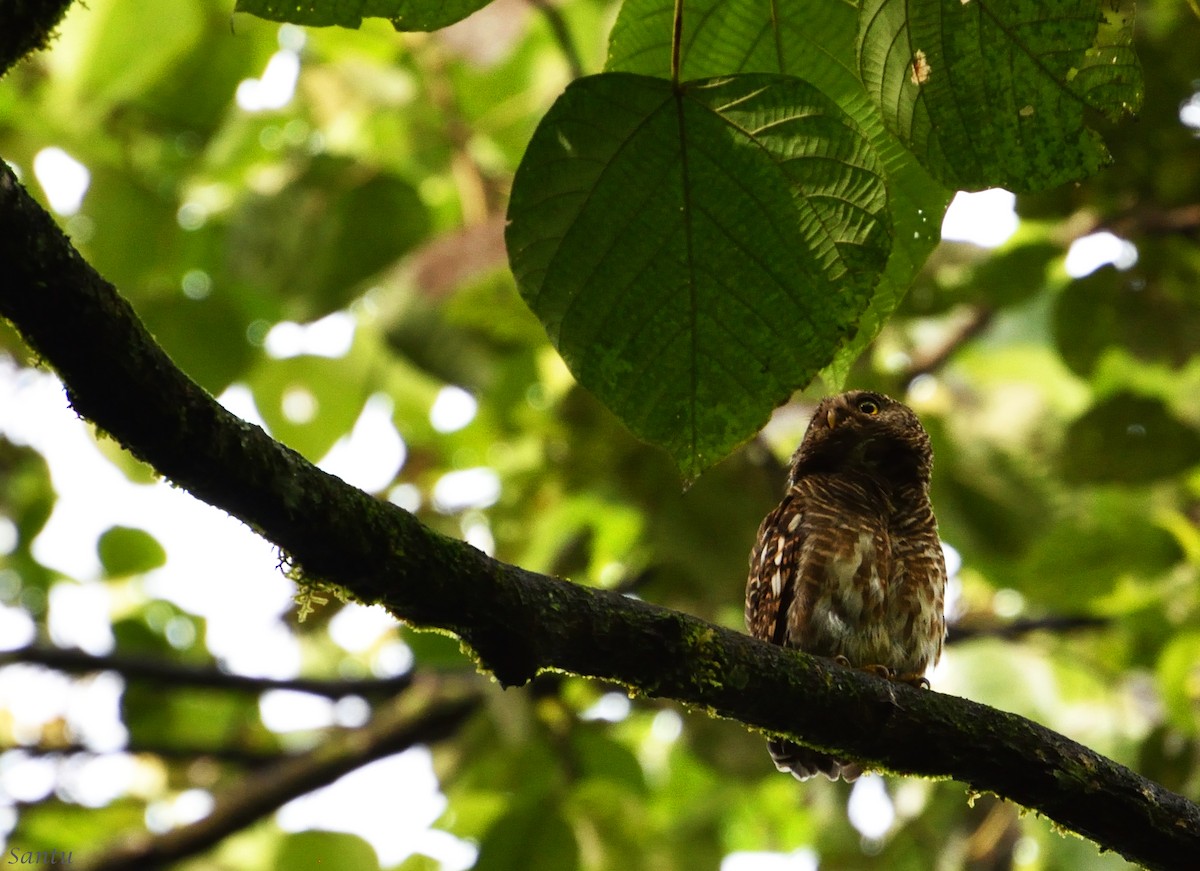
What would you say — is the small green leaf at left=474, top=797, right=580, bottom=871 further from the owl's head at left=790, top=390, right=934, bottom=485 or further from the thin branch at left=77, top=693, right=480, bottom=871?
the owl's head at left=790, top=390, right=934, bottom=485

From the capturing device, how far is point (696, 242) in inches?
71.1

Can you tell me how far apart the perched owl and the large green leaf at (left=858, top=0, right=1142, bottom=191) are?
2039 millimetres

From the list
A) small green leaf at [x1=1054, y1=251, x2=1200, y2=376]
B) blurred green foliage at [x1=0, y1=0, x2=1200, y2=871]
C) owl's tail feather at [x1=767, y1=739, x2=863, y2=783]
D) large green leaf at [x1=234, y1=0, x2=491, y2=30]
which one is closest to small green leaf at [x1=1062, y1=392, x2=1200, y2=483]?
blurred green foliage at [x1=0, y1=0, x2=1200, y2=871]

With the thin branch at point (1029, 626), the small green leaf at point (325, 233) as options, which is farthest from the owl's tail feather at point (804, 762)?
the thin branch at point (1029, 626)

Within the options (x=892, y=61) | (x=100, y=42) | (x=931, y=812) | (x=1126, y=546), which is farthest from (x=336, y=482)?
(x=931, y=812)

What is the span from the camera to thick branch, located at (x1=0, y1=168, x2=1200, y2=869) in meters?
1.39

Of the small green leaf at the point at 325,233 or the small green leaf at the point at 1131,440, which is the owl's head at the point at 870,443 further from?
the small green leaf at the point at 325,233

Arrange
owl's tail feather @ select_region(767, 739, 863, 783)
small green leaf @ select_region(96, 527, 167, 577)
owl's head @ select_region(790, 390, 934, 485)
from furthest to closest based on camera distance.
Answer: small green leaf @ select_region(96, 527, 167, 577)
owl's head @ select_region(790, 390, 934, 485)
owl's tail feather @ select_region(767, 739, 863, 783)

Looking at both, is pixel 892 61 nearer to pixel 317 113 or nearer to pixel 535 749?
pixel 535 749

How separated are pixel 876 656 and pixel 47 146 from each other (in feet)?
15.2

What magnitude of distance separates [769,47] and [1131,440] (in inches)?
140

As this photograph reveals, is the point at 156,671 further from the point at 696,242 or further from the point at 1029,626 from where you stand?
the point at 696,242

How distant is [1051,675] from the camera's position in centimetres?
905

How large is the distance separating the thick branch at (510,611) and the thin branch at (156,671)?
463cm
